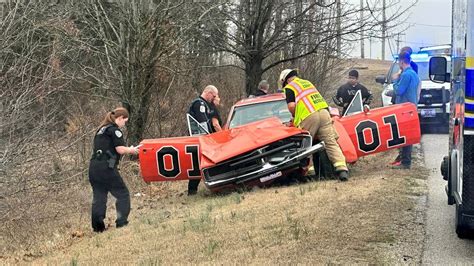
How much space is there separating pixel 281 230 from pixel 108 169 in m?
2.98

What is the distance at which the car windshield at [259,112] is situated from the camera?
35.7 feet

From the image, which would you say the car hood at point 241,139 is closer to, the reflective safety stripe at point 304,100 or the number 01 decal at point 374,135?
the reflective safety stripe at point 304,100

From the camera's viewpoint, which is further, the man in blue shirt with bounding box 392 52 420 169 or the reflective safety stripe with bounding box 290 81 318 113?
the man in blue shirt with bounding box 392 52 420 169

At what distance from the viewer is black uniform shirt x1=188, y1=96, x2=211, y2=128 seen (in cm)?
1072

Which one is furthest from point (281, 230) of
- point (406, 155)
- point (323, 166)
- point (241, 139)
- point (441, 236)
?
point (406, 155)

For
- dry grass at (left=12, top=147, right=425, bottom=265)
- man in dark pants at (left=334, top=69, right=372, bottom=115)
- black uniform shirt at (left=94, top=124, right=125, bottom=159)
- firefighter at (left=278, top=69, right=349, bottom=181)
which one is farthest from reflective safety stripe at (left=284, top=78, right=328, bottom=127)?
man in dark pants at (left=334, top=69, right=372, bottom=115)

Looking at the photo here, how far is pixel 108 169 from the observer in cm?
827

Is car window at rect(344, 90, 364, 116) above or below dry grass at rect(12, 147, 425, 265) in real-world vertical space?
above

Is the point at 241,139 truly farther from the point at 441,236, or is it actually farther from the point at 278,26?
the point at 278,26

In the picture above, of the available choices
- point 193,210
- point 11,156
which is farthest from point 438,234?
point 11,156

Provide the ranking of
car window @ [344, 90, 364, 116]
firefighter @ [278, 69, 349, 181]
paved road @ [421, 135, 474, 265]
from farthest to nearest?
car window @ [344, 90, 364, 116] < firefighter @ [278, 69, 349, 181] < paved road @ [421, 135, 474, 265]

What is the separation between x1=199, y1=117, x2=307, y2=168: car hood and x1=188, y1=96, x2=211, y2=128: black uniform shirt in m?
0.92

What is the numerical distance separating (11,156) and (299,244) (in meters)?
5.66

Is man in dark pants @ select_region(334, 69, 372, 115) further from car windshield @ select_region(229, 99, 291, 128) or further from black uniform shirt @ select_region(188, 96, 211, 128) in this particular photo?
black uniform shirt @ select_region(188, 96, 211, 128)
